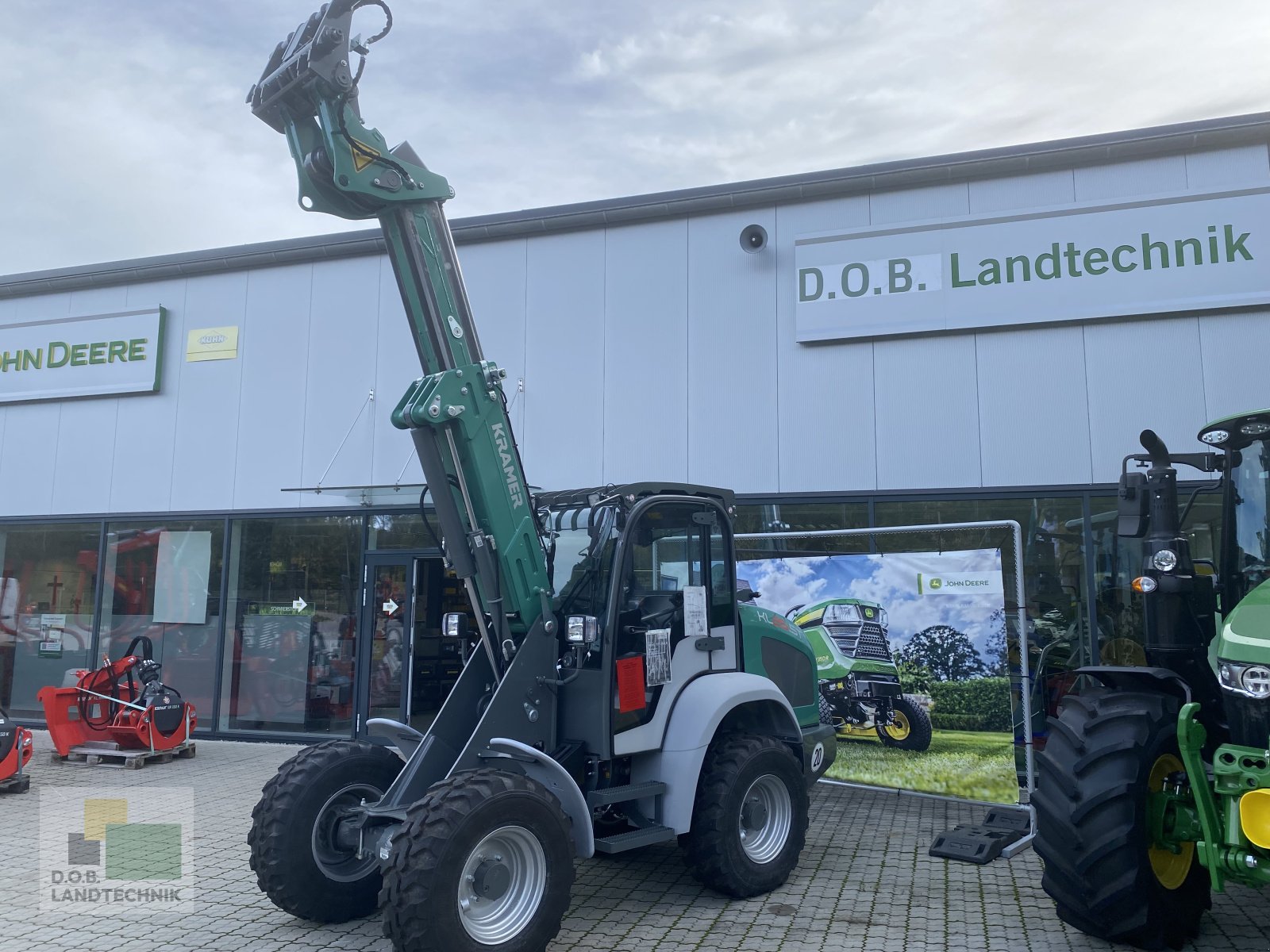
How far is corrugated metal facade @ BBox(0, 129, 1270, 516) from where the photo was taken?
30.8 feet

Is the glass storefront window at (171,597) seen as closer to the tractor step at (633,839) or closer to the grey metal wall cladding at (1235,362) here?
the tractor step at (633,839)

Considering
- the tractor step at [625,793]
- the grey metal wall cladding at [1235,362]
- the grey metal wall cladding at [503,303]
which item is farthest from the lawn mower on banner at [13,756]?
the grey metal wall cladding at [1235,362]

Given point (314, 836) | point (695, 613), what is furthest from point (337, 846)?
point (695, 613)

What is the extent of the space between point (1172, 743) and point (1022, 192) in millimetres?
6768

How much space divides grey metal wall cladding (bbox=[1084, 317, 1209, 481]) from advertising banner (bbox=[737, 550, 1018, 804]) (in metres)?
2.26

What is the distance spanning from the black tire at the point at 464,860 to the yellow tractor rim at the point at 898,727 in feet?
14.6

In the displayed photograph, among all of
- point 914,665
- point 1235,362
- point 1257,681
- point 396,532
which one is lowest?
point 914,665

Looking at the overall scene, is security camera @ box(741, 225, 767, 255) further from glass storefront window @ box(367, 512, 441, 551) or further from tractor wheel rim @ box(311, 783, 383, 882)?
tractor wheel rim @ box(311, 783, 383, 882)

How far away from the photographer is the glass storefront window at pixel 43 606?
1290 centimetres

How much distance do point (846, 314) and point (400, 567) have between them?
592 centimetres

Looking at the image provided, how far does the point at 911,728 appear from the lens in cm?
→ 831

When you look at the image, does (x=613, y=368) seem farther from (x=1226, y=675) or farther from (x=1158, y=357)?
(x=1226, y=675)

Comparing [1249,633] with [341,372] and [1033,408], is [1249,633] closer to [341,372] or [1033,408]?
[1033,408]

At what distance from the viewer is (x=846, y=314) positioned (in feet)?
33.5
